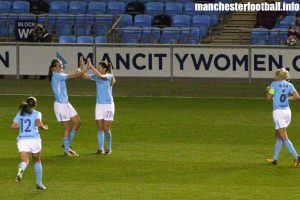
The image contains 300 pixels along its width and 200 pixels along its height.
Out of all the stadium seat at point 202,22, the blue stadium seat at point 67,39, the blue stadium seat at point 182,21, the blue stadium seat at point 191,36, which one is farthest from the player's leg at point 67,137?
the blue stadium seat at point 182,21

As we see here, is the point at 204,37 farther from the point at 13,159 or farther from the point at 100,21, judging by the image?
the point at 13,159

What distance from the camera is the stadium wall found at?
3628 cm

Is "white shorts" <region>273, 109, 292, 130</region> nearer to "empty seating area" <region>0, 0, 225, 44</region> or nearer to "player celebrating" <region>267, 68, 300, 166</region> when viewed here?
"player celebrating" <region>267, 68, 300, 166</region>

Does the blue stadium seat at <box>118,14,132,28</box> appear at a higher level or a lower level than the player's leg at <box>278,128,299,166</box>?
higher

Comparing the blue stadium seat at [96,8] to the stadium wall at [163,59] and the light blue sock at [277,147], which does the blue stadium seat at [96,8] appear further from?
the light blue sock at [277,147]

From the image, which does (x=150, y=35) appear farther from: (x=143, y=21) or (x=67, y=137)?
(x=67, y=137)

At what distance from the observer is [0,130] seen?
2670 centimetres

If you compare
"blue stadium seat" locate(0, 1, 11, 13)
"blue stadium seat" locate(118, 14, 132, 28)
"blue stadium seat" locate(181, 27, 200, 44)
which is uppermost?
"blue stadium seat" locate(0, 1, 11, 13)

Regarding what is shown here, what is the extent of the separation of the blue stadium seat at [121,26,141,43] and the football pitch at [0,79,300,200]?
4451 mm

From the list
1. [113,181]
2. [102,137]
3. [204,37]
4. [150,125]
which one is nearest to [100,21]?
[204,37]

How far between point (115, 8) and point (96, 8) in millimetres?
866

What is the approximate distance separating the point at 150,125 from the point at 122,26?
15.2 m

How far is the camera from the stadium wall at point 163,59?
36281 millimetres

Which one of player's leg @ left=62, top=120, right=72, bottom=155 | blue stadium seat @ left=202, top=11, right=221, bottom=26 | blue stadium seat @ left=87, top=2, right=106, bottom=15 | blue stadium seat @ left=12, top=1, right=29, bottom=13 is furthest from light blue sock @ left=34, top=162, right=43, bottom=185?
blue stadium seat @ left=12, top=1, right=29, bottom=13
